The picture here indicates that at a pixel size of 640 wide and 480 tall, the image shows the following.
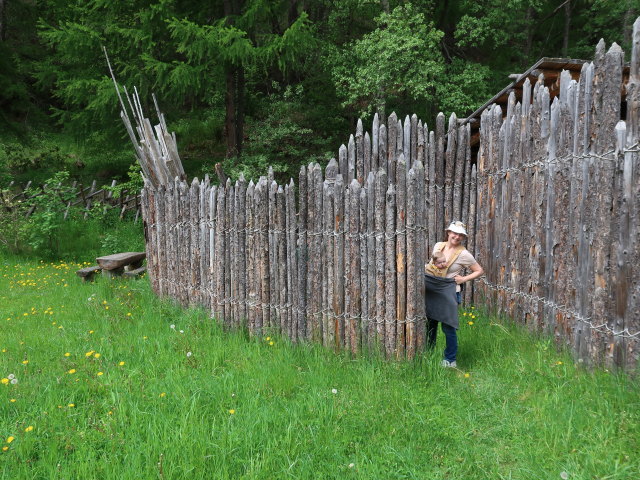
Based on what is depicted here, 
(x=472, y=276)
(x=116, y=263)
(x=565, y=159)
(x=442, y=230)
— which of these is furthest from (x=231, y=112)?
(x=565, y=159)

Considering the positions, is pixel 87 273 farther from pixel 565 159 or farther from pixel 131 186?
pixel 565 159

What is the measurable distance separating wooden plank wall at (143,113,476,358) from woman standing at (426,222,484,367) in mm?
179

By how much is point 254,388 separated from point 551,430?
2.18m

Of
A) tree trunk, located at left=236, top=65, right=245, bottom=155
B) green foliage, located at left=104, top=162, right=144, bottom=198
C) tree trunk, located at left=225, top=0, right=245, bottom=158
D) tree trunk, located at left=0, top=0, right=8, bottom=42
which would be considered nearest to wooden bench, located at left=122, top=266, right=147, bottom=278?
green foliage, located at left=104, top=162, right=144, bottom=198

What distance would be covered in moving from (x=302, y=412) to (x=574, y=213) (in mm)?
2769

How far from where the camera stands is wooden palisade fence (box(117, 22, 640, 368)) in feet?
12.8

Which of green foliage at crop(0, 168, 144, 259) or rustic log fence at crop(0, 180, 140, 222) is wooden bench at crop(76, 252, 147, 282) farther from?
rustic log fence at crop(0, 180, 140, 222)

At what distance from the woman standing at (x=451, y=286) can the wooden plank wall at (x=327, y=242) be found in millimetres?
179

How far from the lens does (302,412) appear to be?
3.74 metres

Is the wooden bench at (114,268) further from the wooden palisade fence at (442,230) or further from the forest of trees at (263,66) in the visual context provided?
the forest of trees at (263,66)

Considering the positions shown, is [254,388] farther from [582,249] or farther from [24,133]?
[24,133]

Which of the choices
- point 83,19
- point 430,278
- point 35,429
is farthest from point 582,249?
point 83,19

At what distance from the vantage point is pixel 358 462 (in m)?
3.19

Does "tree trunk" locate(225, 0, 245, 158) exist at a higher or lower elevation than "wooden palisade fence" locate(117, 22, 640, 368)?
higher
